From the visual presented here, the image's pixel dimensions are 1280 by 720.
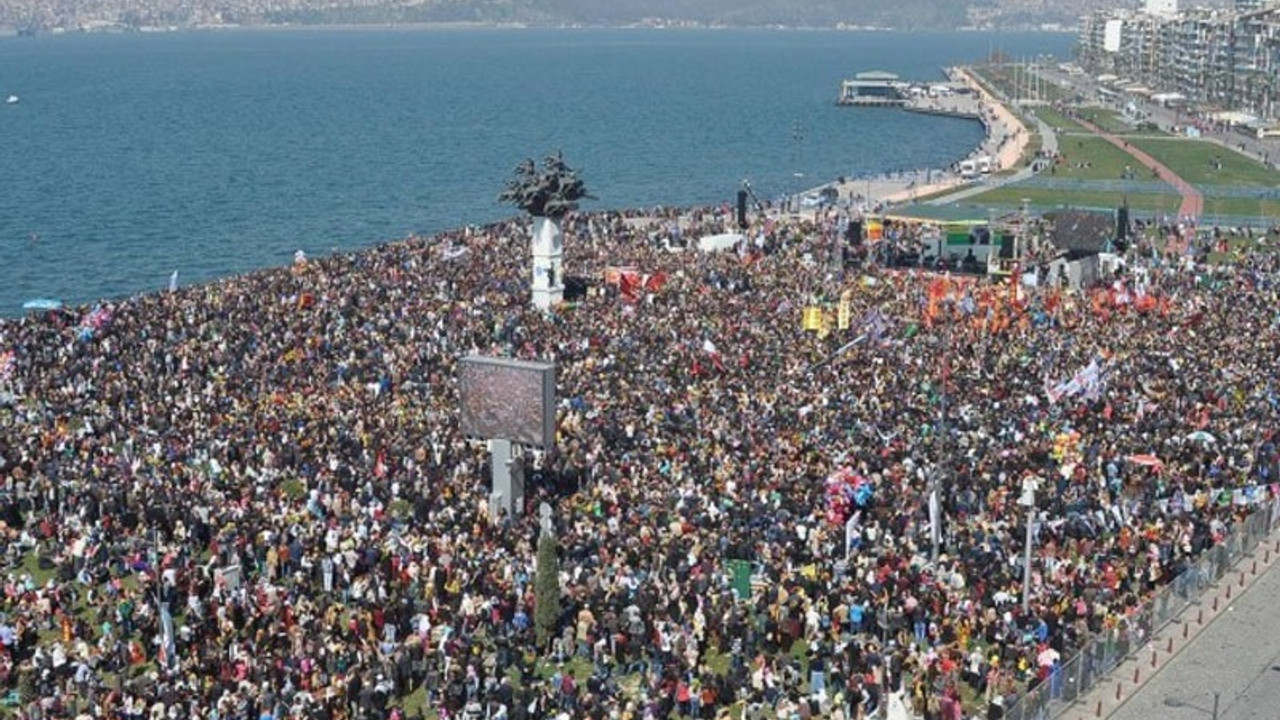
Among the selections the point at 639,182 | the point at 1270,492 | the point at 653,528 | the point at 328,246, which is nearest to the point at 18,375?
the point at 653,528

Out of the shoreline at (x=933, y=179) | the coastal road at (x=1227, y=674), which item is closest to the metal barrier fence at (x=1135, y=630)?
the coastal road at (x=1227, y=674)

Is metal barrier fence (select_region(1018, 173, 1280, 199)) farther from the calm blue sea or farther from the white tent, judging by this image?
the white tent

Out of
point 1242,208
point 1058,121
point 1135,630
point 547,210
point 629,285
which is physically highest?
point 547,210

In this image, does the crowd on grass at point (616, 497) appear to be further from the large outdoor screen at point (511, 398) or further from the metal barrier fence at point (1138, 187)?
the metal barrier fence at point (1138, 187)

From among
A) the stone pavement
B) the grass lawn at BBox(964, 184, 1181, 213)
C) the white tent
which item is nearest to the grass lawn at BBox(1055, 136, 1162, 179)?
the grass lawn at BBox(964, 184, 1181, 213)

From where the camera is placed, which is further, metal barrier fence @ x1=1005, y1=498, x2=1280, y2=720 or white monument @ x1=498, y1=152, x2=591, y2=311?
white monument @ x1=498, y1=152, x2=591, y2=311

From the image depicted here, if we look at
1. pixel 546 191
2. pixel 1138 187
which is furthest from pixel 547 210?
pixel 1138 187

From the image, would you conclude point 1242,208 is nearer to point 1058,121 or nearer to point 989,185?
point 989,185
